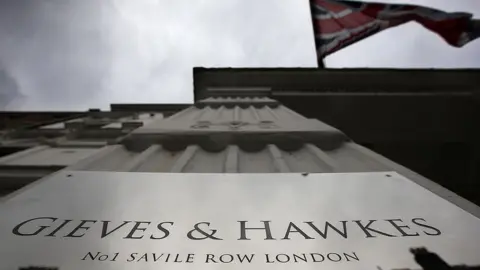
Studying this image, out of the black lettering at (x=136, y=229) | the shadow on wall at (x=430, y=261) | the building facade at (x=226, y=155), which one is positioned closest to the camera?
the shadow on wall at (x=430, y=261)

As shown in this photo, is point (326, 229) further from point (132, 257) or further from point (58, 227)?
point (58, 227)

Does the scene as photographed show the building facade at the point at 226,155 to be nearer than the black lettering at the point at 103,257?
No

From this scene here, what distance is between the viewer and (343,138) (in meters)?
3.73

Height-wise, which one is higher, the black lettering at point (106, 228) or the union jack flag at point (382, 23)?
the union jack flag at point (382, 23)

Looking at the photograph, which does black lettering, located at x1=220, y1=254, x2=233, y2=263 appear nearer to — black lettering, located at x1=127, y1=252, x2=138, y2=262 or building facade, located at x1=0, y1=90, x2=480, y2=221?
black lettering, located at x1=127, y1=252, x2=138, y2=262

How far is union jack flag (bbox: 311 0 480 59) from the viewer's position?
408 inches

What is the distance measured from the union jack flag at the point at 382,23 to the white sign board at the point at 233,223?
8.43 m

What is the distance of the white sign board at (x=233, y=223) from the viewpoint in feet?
5.15

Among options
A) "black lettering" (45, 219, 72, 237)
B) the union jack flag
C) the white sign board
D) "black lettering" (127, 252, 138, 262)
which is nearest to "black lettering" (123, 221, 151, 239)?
the white sign board

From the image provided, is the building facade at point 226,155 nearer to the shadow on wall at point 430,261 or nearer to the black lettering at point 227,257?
the shadow on wall at point 430,261

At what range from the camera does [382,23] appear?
34.2 feet

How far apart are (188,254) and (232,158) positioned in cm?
162

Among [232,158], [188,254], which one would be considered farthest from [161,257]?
[232,158]

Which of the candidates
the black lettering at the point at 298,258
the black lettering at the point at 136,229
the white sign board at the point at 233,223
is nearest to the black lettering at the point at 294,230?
the white sign board at the point at 233,223
